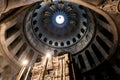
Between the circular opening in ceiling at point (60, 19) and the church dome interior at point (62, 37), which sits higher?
the circular opening in ceiling at point (60, 19)

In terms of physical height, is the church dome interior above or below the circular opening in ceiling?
below

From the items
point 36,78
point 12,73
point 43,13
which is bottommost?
point 36,78

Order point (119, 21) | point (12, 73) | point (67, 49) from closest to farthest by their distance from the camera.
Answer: point (119, 21), point (12, 73), point (67, 49)

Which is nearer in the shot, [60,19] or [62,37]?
[62,37]

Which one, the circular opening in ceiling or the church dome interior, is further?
the circular opening in ceiling

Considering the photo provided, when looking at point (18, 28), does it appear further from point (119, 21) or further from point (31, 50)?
point (119, 21)

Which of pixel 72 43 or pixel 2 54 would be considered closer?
pixel 2 54

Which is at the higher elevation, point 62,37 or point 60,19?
point 60,19

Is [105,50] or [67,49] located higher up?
[67,49]

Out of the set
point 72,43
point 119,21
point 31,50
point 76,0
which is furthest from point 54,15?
point 76,0

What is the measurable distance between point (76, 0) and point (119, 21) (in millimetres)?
4137

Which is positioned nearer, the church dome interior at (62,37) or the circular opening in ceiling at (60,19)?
the church dome interior at (62,37)

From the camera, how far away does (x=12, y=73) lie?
1606 centimetres

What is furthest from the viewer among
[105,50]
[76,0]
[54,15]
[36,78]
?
[54,15]
